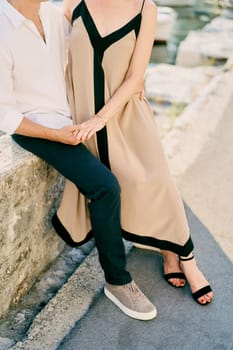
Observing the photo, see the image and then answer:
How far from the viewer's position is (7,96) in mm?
2645

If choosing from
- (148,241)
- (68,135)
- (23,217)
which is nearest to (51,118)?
(68,135)

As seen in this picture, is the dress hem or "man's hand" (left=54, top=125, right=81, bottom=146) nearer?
"man's hand" (left=54, top=125, right=81, bottom=146)

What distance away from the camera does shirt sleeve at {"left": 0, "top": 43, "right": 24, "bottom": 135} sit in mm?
2619

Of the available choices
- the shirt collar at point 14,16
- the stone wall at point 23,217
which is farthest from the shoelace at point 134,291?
the shirt collar at point 14,16

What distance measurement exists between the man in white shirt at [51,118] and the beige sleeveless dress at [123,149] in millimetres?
96

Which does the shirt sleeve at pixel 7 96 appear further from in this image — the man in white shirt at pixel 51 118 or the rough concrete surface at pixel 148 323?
the rough concrete surface at pixel 148 323

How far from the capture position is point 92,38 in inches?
113

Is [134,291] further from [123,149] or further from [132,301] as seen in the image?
[123,149]

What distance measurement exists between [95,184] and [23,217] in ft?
1.32

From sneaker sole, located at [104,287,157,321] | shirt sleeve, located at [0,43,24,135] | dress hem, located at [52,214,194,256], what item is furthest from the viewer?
dress hem, located at [52,214,194,256]

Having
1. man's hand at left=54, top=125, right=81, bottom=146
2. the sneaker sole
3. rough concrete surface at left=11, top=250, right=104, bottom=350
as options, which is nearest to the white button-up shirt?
man's hand at left=54, top=125, right=81, bottom=146

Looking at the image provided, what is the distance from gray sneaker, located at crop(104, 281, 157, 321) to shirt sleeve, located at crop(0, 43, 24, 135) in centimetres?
96

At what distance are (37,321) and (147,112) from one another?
1.20 m

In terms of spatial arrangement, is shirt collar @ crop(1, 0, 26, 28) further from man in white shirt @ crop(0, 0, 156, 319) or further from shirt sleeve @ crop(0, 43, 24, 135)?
shirt sleeve @ crop(0, 43, 24, 135)
